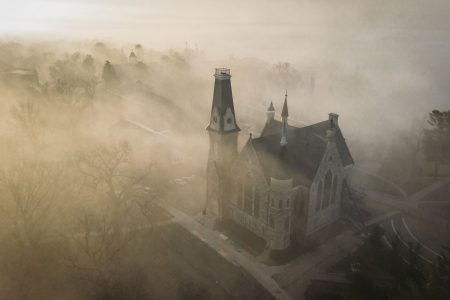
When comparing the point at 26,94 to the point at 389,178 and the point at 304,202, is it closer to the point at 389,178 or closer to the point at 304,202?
the point at 304,202

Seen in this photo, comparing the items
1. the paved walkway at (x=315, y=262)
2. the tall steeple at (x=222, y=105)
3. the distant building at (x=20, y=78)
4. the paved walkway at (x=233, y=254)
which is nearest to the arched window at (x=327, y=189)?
the paved walkway at (x=315, y=262)

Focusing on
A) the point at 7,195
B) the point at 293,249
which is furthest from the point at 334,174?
the point at 7,195

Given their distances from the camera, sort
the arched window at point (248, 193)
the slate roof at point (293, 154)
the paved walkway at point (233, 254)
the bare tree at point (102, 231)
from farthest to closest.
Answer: the arched window at point (248, 193), the slate roof at point (293, 154), the paved walkway at point (233, 254), the bare tree at point (102, 231)

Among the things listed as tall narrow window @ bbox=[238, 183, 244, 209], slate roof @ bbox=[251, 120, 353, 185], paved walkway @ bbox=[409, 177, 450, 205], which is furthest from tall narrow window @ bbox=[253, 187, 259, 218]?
paved walkway @ bbox=[409, 177, 450, 205]

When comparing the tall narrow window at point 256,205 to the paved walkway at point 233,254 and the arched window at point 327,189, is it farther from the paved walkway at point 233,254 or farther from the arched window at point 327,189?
the arched window at point 327,189

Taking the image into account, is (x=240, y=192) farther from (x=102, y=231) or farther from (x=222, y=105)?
(x=102, y=231)

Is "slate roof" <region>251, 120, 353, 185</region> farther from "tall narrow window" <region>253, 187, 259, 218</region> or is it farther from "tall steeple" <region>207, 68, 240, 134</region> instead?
"tall steeple" <region>207, 68, 240, 134</region>

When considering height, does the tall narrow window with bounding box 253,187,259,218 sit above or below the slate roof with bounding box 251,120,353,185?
below

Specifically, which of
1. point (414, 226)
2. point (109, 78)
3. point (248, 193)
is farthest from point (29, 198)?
point (109, 78)
